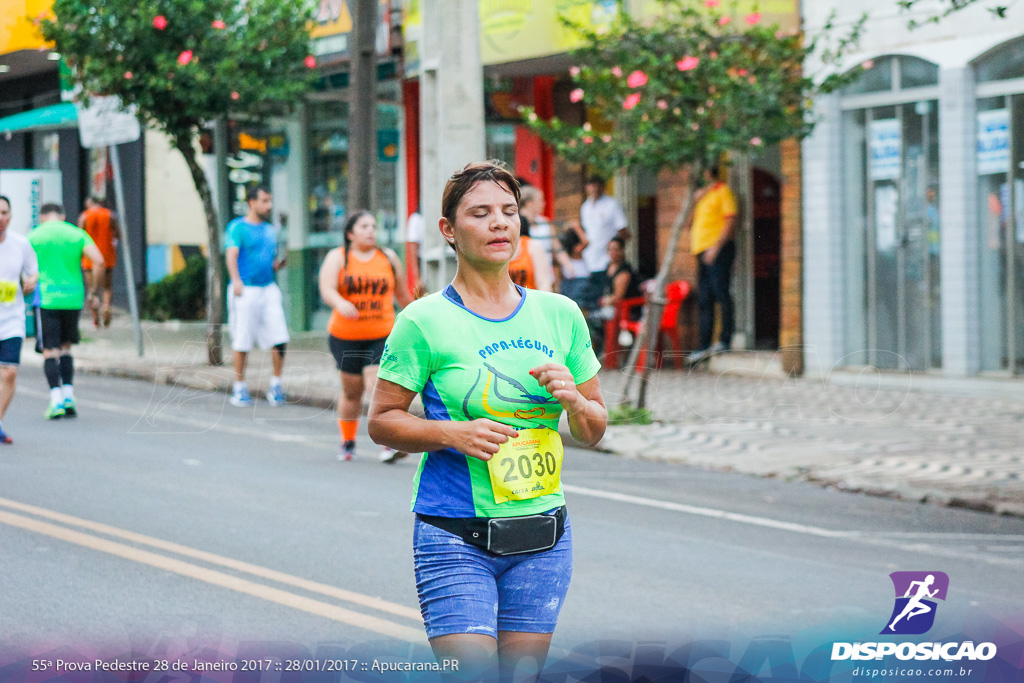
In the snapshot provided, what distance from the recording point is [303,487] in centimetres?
952

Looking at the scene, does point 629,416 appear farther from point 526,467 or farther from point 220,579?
point 526,467

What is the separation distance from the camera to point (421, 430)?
3.69m

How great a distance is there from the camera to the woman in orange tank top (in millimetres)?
10625

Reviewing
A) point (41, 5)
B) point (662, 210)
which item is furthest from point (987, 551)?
point (41, 5)

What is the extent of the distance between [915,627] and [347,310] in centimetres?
553

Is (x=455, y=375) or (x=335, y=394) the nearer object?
(x=455, y=375)

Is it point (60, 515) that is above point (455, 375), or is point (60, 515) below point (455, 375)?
below

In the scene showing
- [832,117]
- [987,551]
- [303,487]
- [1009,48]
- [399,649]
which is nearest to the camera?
[399,649]

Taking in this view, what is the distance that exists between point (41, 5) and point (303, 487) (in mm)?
18777

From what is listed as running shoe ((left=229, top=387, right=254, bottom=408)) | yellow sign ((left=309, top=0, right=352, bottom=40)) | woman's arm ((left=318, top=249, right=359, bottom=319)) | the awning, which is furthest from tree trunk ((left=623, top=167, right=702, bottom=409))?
the awning

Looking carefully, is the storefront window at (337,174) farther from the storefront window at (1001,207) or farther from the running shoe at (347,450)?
the running shoe at (347,450)

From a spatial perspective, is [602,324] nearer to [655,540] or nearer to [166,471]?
[166,471]

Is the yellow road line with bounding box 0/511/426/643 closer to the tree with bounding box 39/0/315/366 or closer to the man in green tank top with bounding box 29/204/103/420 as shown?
the man in green tank top with bounding box 29/204/103/420

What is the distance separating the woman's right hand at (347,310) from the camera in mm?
10477
